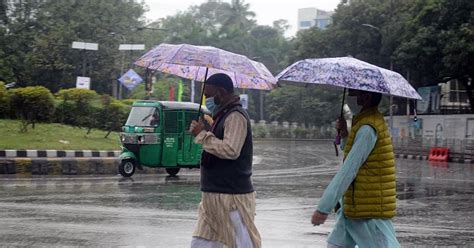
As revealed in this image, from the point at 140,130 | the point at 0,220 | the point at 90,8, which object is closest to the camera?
the point at 0,220

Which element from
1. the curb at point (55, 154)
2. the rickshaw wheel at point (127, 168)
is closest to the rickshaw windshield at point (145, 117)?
the rickshaw wheel at point (127, 168)

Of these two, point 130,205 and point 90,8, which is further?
point 90,8

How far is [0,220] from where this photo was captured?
9820 millimetres

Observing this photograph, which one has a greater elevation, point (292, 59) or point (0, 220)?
point (292, 59)

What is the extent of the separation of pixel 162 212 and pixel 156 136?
709 cm

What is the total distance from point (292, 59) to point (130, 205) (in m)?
44.7

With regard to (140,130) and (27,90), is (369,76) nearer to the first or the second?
(140,130)

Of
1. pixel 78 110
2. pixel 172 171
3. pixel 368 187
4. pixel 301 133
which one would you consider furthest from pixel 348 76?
pixel 301 133

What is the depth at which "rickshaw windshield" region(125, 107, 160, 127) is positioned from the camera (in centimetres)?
1842

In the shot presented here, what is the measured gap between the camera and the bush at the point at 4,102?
74.3 ft

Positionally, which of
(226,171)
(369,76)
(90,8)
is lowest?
(226,171)

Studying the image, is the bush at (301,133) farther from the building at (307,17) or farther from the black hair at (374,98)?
the building at (307,17)

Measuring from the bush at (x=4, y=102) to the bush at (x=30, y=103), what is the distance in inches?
13.2

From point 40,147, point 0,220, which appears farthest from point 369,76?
point 40,147
